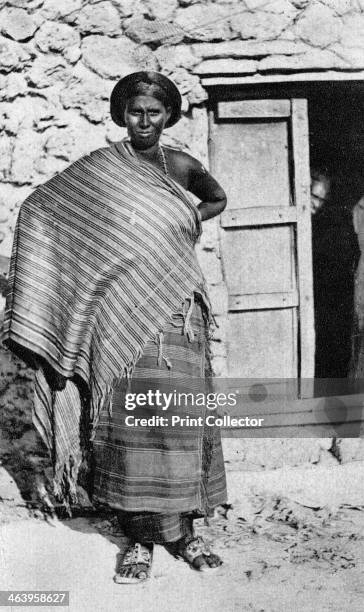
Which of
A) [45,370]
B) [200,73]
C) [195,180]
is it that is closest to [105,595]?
[45,370]

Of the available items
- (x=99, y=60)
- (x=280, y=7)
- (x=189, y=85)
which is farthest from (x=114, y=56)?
(x=280, y=7)

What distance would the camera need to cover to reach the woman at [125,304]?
10.1ft

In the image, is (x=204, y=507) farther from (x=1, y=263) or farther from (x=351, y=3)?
(x=351, y=3)

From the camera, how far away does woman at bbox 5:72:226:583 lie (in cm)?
309

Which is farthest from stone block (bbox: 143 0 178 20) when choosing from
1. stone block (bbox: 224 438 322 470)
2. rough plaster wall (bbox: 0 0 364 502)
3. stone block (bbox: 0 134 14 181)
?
stone block (bbox: 224 438 322 470)

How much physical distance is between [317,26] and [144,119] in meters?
1.61

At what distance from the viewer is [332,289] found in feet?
19.9

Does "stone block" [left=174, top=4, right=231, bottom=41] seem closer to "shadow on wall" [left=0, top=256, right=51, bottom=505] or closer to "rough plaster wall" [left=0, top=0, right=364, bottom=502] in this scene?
"rough plaster wall" [left=0, top=0, right=364, bottom=502]

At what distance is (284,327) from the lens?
15.0 feet

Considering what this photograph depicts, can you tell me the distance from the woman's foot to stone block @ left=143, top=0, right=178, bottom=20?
255 cm

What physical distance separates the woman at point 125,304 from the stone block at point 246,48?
3.64 ft

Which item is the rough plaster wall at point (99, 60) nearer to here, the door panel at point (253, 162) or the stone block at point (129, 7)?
the stone block at point (129, 7)

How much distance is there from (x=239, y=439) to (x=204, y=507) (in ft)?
3.80

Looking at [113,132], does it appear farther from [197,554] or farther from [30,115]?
[197,554]
